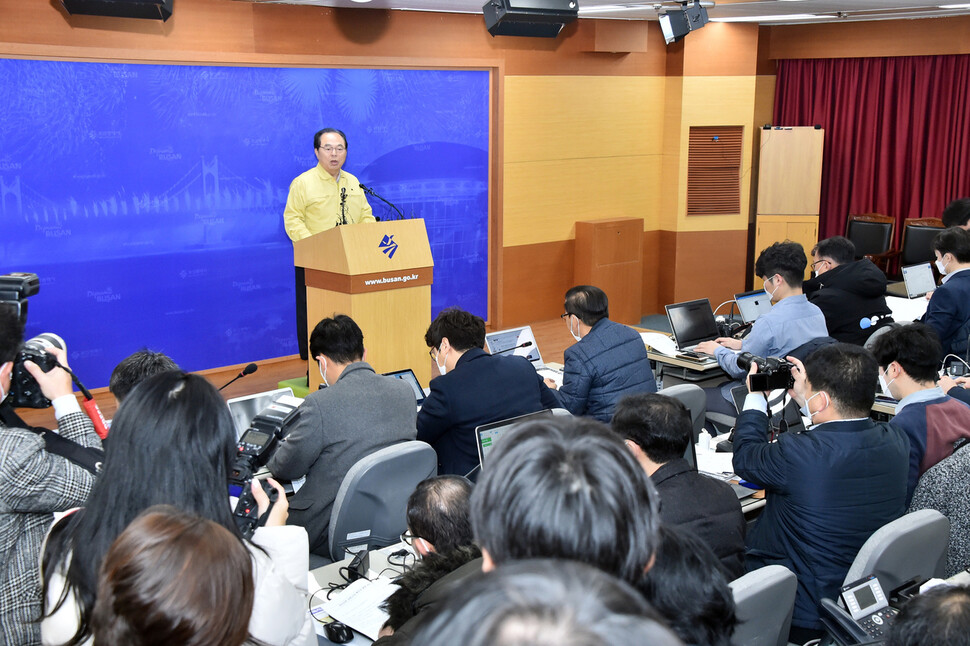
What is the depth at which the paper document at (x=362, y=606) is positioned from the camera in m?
2.48

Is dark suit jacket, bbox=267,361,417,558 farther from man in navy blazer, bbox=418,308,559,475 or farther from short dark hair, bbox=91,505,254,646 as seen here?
short dark hair, bbox=91,505,254,646

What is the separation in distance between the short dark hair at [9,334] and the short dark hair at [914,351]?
126 inches

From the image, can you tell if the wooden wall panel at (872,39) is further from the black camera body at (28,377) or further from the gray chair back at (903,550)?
the black camera body at (28,377)

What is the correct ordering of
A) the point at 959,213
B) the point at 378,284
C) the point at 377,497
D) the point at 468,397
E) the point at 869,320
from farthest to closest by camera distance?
the point at 959,213
the point at 869,320
the point at 378,284
the point at 468,397
the point at 377,497

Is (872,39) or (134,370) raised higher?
(872,39)

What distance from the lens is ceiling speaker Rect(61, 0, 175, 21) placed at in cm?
548

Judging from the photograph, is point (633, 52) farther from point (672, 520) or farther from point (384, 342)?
point (672, 520)

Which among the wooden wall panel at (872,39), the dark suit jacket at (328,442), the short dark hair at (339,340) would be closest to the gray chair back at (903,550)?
the dark suit jacket at (328,442)

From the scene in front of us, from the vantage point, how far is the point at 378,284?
18.0ft

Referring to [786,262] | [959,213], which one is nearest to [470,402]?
[786,262]

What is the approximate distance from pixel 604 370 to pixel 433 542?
2203mm

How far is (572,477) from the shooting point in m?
1.11

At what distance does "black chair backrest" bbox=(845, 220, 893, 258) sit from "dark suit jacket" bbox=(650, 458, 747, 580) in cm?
731

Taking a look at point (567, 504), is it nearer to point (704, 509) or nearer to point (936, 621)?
point (936, 621)
